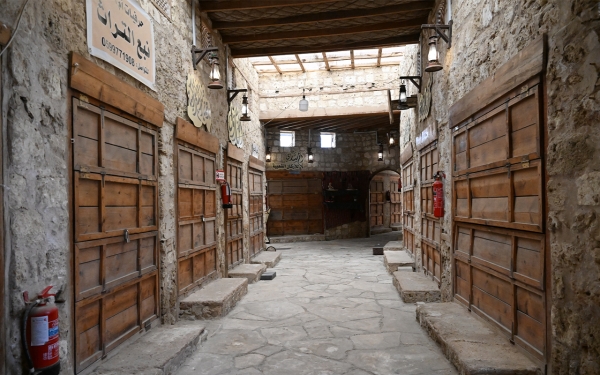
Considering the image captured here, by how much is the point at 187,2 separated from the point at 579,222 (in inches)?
224

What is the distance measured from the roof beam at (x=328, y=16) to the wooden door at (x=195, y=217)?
236 centimetres

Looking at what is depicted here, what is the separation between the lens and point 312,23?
7055 mm

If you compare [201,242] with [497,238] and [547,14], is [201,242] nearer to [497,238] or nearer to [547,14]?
[497,238]

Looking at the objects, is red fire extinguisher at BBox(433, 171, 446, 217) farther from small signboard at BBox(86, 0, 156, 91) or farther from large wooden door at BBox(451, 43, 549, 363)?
small signboard at BBox(86, 0, 156, 91)

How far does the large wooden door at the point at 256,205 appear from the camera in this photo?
10023mm

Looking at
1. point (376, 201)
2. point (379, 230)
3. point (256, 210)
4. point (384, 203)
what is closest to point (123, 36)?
point (256, 210)

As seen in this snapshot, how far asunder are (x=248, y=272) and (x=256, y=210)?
309 centimetres

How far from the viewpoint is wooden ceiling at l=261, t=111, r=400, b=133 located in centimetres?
1287

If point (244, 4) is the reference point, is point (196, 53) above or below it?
below

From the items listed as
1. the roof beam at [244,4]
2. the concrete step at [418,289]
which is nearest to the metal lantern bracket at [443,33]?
the roof beam at [244,4]

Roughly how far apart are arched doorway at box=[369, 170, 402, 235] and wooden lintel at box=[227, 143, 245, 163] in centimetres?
899

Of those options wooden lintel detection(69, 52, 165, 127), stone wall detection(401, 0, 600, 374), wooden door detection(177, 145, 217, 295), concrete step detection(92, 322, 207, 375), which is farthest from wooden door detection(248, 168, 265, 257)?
stone wall detection(401, 0, 600, 374)

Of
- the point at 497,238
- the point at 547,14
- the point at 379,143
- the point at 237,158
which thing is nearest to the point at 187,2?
the point at 237,158

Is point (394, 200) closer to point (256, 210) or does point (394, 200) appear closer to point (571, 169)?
point (256, 210)
